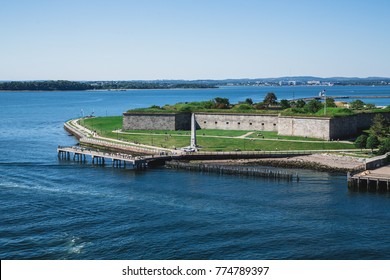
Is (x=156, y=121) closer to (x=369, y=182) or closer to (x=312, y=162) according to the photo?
(x=312, y=162)

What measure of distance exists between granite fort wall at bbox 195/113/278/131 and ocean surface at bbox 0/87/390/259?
2505cm

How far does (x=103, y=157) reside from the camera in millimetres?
62031

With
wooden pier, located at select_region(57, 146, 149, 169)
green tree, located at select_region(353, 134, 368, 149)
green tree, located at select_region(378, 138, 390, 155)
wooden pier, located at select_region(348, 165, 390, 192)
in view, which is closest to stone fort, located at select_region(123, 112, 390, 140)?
green tree, located at select_region(353, 134, 368, 149)

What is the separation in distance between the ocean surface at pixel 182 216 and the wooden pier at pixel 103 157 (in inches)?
89.7

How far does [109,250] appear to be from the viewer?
32.2 m

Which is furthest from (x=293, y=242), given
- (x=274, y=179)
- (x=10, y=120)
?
(x=10, y=120)

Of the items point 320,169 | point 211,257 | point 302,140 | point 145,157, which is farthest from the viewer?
point 302,140

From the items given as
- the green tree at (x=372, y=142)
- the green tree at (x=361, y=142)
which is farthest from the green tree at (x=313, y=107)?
the green tree at (x=372, y=142)

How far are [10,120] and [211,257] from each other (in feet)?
339

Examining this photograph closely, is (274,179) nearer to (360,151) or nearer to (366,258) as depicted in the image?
(360,151)

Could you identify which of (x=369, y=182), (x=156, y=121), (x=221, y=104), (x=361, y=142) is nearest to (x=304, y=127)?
(x=361, y=142)

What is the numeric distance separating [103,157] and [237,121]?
1042 inches

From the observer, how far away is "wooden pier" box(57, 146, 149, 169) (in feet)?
195

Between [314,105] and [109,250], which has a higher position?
[314,105]
